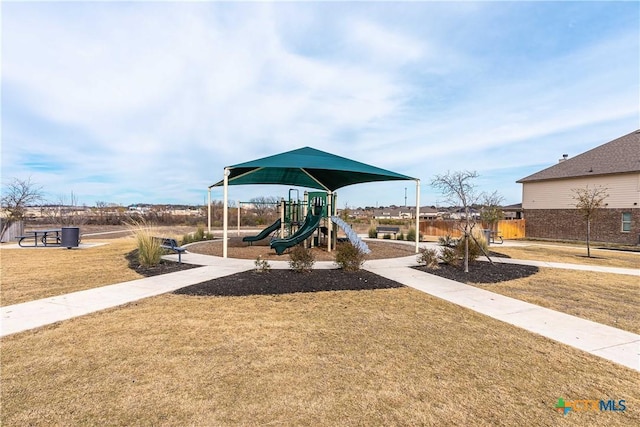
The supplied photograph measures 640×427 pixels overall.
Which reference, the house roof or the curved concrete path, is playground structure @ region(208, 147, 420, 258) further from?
the house roof

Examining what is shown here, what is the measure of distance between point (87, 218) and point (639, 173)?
41.8m

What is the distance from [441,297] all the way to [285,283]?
3144 millimetres

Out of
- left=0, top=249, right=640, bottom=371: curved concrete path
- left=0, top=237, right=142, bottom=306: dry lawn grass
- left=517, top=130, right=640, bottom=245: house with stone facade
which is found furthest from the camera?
left=517, top=130, right=640, bottom=245: house with stone facade

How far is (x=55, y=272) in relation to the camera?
Answer: 763 centimetres

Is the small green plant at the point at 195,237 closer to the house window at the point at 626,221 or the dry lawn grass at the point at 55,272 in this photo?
the dry lawn grass at the point at 55,272

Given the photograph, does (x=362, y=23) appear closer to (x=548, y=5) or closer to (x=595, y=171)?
(x=548, y=5)

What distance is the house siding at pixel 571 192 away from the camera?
18391 mm

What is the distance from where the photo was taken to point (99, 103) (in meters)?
12.3

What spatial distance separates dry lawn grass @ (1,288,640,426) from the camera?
95.4 inches

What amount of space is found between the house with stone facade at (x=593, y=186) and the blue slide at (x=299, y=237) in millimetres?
19378

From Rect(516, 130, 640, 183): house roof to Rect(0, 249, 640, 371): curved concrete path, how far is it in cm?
1971

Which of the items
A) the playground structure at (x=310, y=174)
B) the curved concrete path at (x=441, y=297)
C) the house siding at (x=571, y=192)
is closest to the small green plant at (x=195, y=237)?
the playground structure at (x=310, y=174)

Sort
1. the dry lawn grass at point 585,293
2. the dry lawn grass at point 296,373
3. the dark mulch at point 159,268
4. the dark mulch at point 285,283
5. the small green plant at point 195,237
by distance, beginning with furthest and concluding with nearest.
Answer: the small green plant at point 195,237, the dark mulch at point 159,268, the dark mulch at point 285,283, the dry lawn grass at point 585,293, the dry lawn grass at point 296,373

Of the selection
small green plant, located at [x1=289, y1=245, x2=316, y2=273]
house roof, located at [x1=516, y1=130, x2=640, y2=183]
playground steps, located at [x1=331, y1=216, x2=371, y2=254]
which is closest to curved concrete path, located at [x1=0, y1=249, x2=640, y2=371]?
small green plant, located at [x1=289, y1=245, x2=316, y2=273]
